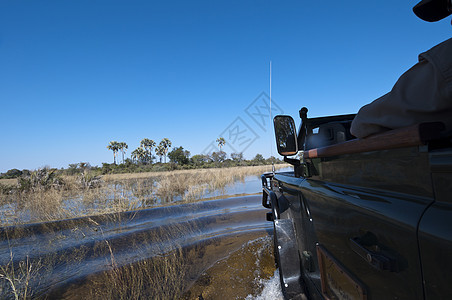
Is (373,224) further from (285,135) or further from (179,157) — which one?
(179,157)

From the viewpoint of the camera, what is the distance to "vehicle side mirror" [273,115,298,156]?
2.36m

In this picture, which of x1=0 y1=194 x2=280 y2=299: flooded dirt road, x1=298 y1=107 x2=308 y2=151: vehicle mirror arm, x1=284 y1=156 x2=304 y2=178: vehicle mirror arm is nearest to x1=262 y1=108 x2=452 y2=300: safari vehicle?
x1=284 y1=156 x2=304 y2=178: vehicle mirror arm

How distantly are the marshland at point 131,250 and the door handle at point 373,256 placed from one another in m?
2.39

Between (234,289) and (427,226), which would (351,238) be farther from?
(234,289)

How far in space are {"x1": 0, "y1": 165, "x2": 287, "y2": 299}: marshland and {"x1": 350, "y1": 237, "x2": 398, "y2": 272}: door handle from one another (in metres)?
2.39

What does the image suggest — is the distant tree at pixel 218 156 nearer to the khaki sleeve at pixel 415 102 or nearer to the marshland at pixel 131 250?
the marshland at pixel 131 250

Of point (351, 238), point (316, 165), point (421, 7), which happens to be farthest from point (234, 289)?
point (421, 7)

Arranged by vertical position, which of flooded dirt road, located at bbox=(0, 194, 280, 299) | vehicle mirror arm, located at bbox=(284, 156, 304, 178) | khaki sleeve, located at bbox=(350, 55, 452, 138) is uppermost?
khaki sleeve, located at bbox=(350, 55, 452, 138)

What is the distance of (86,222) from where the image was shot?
20.4ft

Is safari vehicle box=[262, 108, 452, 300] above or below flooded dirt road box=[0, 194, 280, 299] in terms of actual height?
above

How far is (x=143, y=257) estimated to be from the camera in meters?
3.93

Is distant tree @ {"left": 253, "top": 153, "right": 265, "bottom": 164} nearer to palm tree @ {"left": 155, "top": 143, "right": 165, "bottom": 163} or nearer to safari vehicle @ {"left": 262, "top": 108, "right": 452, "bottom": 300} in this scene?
palm tree @ {"left": 155, "top": 143, "right": 165, "bottom": 163}

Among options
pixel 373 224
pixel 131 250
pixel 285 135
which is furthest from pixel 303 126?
pixel 131 250

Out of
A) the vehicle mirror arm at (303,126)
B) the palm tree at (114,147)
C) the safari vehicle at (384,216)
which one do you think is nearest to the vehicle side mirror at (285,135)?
the vehicle mirror arm at (303,126)
